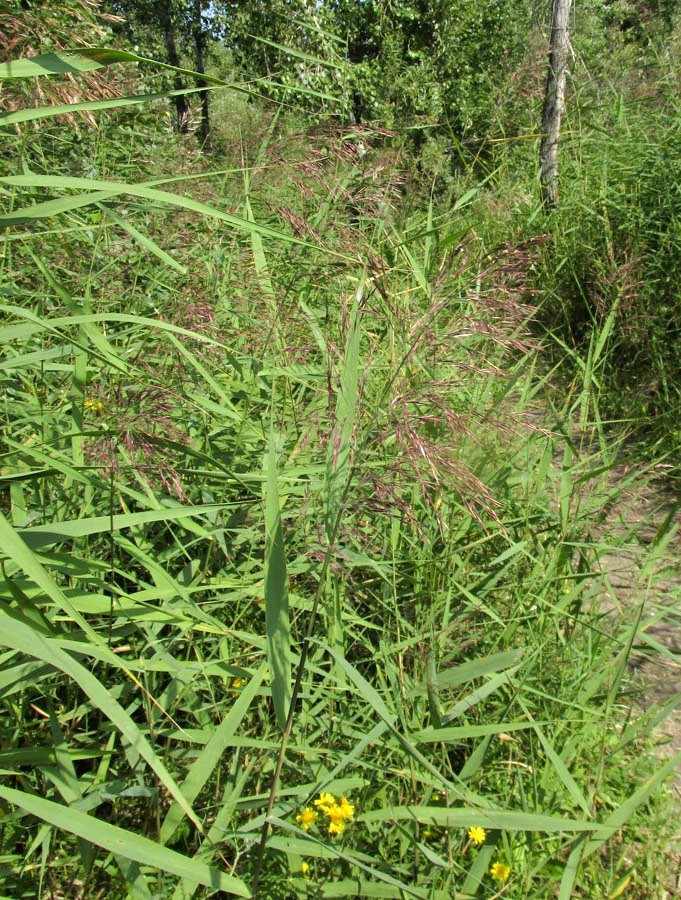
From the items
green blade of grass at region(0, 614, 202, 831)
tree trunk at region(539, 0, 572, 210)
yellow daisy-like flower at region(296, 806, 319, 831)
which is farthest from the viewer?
tree trunk at region(539, 0, 572, 210)

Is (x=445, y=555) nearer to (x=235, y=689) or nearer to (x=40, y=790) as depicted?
(x=235, y=689)

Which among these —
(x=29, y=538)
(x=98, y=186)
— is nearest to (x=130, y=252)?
(x=98, y=186)

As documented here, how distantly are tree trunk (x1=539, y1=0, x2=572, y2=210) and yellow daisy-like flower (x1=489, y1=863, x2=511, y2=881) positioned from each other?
15.2 feet

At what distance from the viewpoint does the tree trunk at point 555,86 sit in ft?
16.2

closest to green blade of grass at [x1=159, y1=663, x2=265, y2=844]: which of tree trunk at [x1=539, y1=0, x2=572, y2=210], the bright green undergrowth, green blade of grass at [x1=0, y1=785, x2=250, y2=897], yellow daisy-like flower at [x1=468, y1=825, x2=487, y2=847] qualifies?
the bright green undergrowth

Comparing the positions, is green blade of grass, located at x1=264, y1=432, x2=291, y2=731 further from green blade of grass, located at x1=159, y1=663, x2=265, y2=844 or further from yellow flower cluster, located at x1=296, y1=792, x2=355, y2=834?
yellow flower cluster, located at x1=296, y1=792, x2=355, y2=834

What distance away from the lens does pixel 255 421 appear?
2000 mm

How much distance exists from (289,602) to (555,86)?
5.23m

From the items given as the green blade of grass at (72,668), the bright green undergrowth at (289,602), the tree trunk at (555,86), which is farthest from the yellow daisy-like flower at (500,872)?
the tree trunk at (555,86)

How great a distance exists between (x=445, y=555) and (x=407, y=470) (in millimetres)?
327

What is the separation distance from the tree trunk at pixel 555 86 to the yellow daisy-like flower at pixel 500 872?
463cm

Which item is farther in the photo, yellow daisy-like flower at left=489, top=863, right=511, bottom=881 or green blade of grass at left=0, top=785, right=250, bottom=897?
yellow daisy-like flower at left=489, top=863, right=511, bottom=881

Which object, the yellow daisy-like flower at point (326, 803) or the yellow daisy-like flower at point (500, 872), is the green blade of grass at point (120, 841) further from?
the yellow daisy-like flower at point (500, 872)

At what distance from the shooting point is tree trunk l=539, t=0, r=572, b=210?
4.95 m
